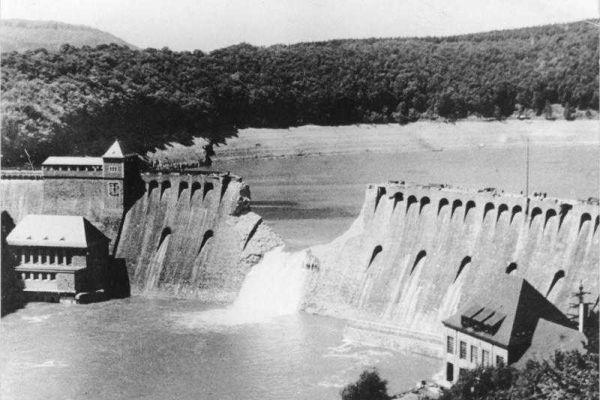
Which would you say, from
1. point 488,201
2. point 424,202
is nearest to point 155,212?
point 424,202

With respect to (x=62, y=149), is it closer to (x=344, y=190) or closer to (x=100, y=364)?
(x=344, y=190)

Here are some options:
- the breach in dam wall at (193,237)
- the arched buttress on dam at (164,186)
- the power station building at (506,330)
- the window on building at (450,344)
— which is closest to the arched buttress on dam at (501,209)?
the power station building at (506,330)

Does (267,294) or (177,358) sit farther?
(267,294)

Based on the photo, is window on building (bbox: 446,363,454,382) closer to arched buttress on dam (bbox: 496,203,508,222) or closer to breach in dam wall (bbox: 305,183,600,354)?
breach in dam wall (bbox: 305,183,600,354)

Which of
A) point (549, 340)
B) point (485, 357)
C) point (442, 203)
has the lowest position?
point (485, 357)

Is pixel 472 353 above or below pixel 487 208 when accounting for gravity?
below

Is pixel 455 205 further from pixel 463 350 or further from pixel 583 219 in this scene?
pixel 463 350
